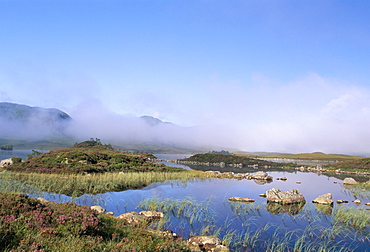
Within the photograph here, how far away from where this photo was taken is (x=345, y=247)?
11.6m

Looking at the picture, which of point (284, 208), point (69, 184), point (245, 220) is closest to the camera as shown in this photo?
point (245, 220)

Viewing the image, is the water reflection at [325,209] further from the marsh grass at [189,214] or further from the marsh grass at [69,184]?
the marsh grass at [69,184]

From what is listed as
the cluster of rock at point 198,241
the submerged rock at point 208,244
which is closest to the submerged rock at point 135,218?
the cluster of rock at point 198,241

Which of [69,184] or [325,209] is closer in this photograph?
[325,209]

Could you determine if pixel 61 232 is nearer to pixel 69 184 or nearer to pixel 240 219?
pixel 240 219

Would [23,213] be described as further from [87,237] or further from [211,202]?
[211,202]

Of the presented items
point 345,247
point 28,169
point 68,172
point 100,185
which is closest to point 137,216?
point 345,247

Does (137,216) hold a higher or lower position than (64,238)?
lower

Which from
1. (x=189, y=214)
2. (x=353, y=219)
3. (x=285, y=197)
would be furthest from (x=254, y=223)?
(x=285, y=197)

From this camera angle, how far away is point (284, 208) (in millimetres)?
20031

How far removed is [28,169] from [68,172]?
214 inches

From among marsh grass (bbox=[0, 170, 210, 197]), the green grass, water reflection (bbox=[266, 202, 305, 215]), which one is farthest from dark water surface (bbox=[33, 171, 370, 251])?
the green grass

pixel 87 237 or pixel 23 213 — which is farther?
pixel 23 213

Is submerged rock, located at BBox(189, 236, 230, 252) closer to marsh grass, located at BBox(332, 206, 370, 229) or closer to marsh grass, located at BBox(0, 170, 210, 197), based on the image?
marsh grass, located at BBox(332, 206, 370, 229)
